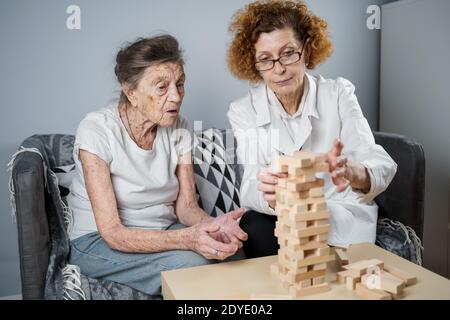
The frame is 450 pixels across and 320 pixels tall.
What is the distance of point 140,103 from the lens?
167 centimetres

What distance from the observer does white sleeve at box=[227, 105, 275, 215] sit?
1627 millimetres

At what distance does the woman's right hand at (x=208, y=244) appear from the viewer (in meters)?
1.32

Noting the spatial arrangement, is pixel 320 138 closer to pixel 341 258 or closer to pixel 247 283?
pixel 341 258

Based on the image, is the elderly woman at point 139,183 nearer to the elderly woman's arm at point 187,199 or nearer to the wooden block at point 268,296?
the elderly woman's arm at point 187,199

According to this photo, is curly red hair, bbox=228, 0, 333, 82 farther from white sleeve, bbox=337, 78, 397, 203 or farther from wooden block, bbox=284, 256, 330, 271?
wooden block, bbox=284, 256, 330, 271

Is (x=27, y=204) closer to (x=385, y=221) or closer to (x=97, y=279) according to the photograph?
(x=97, y=279)

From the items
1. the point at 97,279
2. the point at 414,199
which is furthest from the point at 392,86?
the point at 97,279

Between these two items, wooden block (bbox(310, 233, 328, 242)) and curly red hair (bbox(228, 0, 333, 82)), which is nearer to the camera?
wooden block (bbox(310, 233, 328, 242))

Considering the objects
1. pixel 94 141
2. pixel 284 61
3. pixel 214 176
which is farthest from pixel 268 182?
pixel 214 176

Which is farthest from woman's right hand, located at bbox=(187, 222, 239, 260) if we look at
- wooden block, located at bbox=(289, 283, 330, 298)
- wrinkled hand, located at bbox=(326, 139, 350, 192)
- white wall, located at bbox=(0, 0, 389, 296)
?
white wall, located at bbox=(0, 0, 389, 296)

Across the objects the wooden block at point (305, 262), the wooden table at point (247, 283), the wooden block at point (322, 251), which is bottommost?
the wooden table at point (247, 283)

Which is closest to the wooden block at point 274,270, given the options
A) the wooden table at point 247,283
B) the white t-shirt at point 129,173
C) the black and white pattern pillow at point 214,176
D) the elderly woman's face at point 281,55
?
the wooden table at point 247,283

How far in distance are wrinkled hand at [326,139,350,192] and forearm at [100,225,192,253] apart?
1.71 ft

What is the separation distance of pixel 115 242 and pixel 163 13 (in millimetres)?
1246
